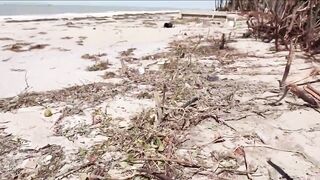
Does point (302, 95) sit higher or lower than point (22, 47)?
higher

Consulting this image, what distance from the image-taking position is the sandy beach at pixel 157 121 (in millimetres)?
2209

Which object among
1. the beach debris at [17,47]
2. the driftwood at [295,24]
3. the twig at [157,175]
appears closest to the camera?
the twig at [157,175]

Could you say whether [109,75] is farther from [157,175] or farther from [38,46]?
[38,46]

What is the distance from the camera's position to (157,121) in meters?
2.70

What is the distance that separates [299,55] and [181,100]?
2458 millimetres

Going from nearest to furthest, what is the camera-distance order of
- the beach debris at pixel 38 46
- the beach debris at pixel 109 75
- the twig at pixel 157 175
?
the twig at pixel 157 175 → the beach debris at pixel 109 75 → the beach debris at pixel 38 46

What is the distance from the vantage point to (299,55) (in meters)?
5.03

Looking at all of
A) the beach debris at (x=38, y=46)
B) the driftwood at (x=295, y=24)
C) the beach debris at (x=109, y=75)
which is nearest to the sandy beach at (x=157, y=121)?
the beach debris at (x=109, y=75)

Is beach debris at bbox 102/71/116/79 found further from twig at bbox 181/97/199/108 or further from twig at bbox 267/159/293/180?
twig at bbox 267/159/293/180

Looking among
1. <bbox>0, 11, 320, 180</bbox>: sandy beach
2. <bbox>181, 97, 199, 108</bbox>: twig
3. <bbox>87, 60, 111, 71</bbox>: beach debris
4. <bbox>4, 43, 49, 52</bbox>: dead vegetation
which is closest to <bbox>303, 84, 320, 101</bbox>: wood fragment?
<bbox>0, 11, 320, 180</bbox>: sandy beach

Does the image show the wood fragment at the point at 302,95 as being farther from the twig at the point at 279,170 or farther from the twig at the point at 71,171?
the twig at the point at 71,171

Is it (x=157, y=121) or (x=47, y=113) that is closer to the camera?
(x=157, y=121)

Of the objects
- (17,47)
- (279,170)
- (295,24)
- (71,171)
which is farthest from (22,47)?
(279,170)

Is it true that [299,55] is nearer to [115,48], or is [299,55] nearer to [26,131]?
[115,48]
